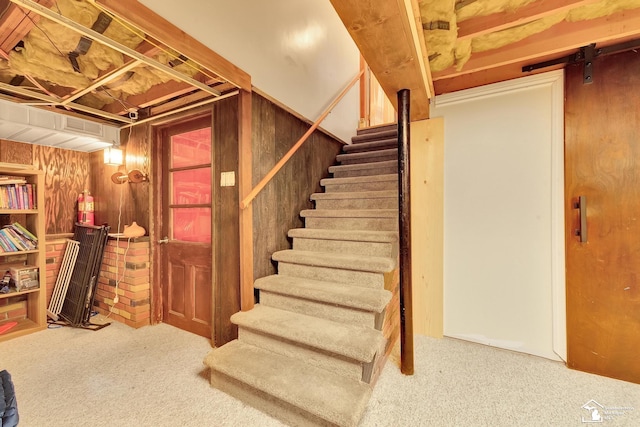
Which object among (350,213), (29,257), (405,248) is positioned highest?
(350,213)

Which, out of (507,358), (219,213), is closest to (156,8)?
(219,213)

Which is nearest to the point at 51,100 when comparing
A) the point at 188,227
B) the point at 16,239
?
the point at 16,239

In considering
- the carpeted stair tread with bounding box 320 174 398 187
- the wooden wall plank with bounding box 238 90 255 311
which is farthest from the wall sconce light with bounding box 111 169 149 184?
the carpeted stair tread with bounding box 320 174 398 187

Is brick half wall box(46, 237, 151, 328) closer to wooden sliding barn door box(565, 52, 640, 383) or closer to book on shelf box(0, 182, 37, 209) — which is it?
book on shelf box(0, 182, 37, 209)

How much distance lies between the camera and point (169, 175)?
254 centimetres

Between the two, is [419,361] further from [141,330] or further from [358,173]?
[141,330]

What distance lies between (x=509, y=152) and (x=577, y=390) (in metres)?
1.67

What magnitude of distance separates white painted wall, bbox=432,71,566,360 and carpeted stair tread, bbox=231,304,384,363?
1183 millimetres

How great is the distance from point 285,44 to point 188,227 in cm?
199

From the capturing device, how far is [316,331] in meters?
1.58

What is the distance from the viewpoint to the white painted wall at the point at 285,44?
5.58ft

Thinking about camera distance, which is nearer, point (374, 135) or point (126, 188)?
point (126, 188)

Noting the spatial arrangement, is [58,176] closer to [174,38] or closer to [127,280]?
[127,280]

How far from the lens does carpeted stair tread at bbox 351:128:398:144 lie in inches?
139
